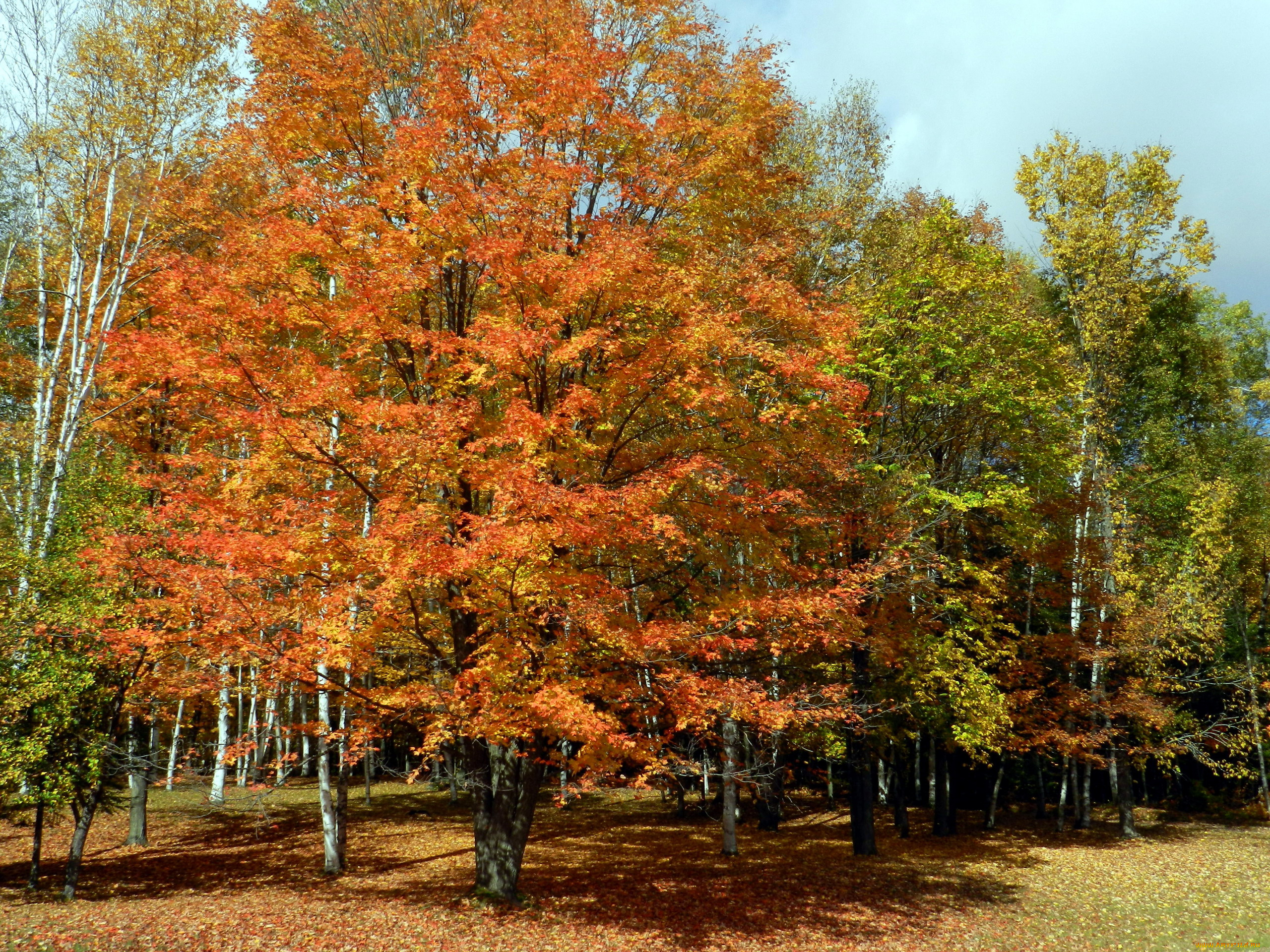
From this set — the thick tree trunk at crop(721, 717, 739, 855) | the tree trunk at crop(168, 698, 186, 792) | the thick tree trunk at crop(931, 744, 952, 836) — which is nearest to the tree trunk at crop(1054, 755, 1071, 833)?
the thick tree trunk at crop(931, 744, 952, 836)

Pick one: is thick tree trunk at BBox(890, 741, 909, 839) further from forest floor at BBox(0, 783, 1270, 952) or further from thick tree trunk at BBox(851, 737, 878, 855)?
thick tree trunk at BBox(851, 737, 878, 855)

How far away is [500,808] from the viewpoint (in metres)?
12.2

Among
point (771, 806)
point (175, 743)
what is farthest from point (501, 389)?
point (771, 806)

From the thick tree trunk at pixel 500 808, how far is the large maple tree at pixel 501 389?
5 cm

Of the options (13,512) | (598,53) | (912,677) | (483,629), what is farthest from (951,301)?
(13,512)

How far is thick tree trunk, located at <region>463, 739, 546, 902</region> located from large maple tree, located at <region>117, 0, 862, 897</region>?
0.05m

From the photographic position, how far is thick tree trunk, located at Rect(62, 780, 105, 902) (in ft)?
41.0

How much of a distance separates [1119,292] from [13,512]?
29.1 metres

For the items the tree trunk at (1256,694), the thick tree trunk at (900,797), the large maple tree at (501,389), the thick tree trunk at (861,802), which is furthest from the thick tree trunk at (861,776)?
the tree trunk at (1256,694)

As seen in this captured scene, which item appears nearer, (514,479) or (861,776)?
(514,479)

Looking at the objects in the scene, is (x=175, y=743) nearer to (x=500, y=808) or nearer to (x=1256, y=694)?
(x=500, y=808)

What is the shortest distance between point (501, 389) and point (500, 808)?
6.42 m

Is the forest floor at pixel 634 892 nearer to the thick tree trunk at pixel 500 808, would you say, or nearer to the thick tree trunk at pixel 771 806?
the thick tree trunk at pixel 500 808

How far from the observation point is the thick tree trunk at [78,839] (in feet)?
41.0
